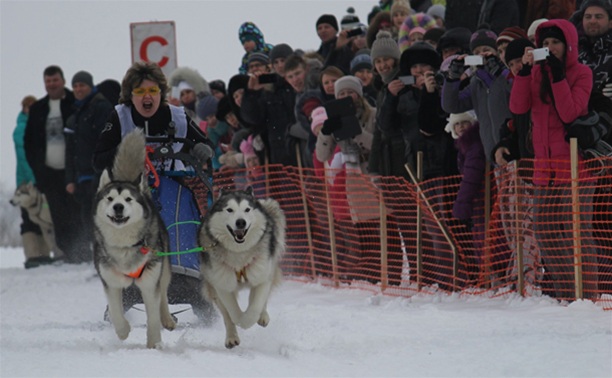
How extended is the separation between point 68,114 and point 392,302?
25.4 ft

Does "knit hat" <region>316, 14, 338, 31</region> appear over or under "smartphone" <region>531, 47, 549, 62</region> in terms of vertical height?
over

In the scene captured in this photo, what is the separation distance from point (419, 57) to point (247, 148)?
3.08 metres

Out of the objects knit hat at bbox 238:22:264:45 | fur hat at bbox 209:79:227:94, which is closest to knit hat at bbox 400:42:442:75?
knit hat at bbox 238:22:264:45

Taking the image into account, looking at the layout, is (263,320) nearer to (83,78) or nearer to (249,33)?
(249,33)

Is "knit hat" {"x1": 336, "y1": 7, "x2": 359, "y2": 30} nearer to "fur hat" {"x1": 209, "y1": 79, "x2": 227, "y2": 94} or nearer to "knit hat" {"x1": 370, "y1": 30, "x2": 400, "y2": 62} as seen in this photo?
"fur hat" {"x1": 209, "y1": 79, "x2": 227, "y2": 94}

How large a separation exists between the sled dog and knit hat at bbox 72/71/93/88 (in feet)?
7.92

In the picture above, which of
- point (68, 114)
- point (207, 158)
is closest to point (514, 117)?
point (207, 158)

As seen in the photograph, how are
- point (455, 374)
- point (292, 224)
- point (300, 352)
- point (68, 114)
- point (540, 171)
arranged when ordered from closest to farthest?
point (455, 374), point (300, 352), point (540, 171), point (292, 224), point (68, 114)

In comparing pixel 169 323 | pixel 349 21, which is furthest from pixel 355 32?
pixel 169 323

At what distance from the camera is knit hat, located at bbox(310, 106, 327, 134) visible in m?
9.83

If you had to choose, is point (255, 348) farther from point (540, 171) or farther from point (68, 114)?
point (68, 114)

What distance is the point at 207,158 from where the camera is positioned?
6.96m

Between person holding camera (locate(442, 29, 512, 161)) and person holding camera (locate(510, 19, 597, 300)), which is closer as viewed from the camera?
person holding camera (locate(510, 19, 597, 300))

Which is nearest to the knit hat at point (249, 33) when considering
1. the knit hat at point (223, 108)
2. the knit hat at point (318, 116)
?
the knit hat at point (223, 108)
